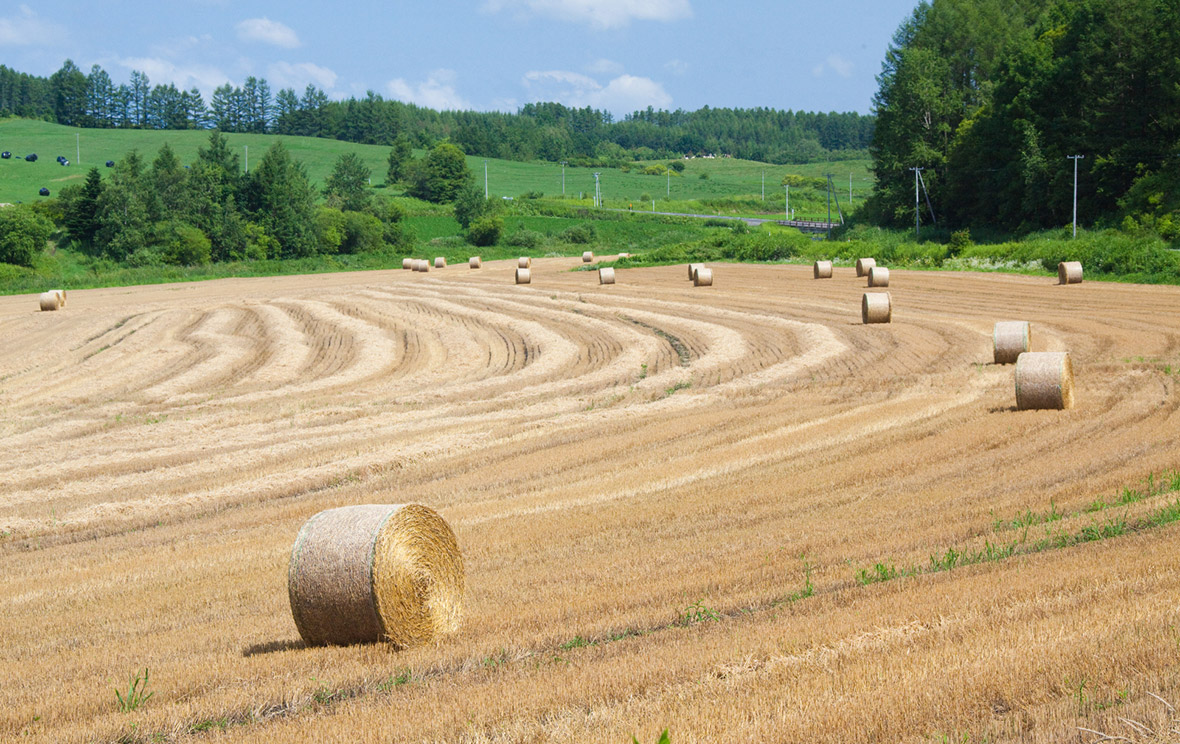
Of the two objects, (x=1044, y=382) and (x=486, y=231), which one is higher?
(x=486, y=231)

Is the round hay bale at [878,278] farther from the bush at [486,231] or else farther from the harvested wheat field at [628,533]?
the bush at [486,231]

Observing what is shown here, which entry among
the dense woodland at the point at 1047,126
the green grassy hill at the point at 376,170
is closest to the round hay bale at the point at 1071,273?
the dense woodland at the point at 1047,126

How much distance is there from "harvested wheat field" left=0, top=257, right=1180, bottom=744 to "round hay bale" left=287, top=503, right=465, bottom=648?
0.18m

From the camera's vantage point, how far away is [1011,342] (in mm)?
21203

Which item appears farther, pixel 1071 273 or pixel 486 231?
pixel 486 231

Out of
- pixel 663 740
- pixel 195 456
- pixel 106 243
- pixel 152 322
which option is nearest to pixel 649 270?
pixel 152 322

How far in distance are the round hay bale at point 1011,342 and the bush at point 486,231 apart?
256 ft

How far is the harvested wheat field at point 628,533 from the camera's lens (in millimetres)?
5980

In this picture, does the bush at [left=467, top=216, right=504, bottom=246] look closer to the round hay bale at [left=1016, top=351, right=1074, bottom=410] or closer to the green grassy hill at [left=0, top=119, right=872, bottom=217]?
the green grassy hill at [left=0, top=119, right=872, bottom=217]

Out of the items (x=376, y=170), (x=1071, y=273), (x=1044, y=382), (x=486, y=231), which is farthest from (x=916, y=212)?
(x=376, y=170)

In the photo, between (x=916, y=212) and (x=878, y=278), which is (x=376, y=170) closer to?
(x=916, y=212)

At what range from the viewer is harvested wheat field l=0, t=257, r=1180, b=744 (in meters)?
5.98

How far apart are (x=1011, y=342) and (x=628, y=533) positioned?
42.3ft

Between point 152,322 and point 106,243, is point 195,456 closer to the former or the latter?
point 152,322
